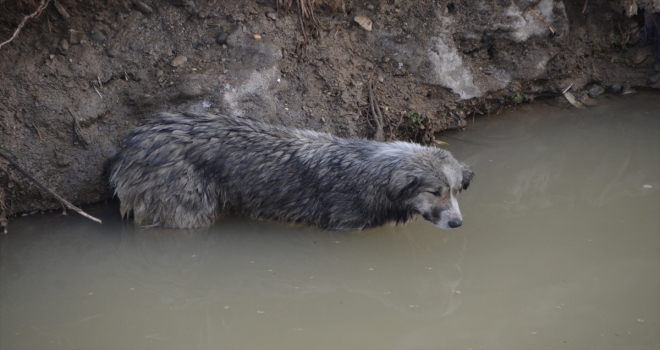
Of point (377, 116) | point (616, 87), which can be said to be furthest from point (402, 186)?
point (616, 87)

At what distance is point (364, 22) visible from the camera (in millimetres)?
7000

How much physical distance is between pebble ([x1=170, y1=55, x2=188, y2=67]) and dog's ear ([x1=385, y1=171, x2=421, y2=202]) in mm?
2475

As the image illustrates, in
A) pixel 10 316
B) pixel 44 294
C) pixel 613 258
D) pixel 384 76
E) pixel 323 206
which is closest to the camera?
pixel 10 316

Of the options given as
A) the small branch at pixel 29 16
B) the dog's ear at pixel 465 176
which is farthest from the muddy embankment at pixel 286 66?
the dog's ear at pixel 465 176

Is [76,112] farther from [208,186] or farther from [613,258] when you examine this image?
[613,258]

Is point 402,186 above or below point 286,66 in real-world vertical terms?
below

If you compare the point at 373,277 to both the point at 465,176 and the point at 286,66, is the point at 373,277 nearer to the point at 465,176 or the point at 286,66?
the point at 465,176

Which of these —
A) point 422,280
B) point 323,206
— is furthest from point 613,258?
point 323,206

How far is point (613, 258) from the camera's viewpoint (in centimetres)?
512

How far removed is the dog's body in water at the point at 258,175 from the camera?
17.8 ft

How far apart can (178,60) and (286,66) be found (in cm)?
111

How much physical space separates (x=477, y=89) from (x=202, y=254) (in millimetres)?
3778

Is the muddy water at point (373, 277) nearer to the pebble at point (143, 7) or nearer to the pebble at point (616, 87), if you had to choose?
the pebble at point (616, 87)

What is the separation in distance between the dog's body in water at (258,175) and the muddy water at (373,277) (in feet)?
0.63
